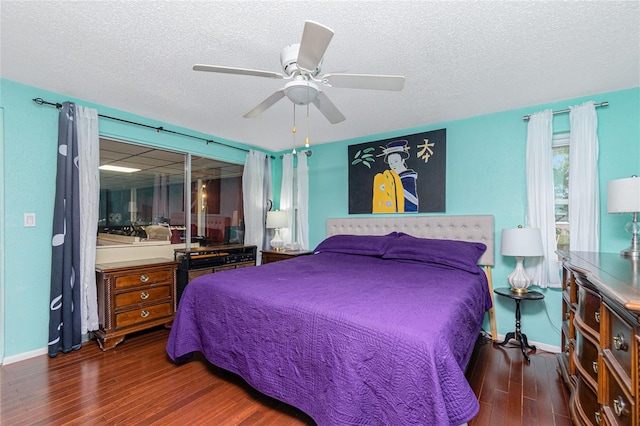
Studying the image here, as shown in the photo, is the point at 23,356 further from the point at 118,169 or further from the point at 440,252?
the point at 440,252

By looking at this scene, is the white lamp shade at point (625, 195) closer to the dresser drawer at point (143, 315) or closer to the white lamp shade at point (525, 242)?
the white lamp shade at point (525, 242)

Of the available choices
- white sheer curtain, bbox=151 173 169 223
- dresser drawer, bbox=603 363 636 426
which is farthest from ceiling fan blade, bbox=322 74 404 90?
white sheer curtain, bbox=151 173 169 223

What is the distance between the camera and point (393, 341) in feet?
4.44

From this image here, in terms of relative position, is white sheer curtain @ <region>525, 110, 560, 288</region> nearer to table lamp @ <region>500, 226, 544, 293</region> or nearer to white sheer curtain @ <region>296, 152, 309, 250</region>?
table lamp @ <region>500, 226, 544, 293</region>

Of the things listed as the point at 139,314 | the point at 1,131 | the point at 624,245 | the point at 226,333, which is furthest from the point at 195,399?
the point at 624,245

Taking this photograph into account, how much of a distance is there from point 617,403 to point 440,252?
1774mm

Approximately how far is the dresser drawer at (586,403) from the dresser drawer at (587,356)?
0.25 ft

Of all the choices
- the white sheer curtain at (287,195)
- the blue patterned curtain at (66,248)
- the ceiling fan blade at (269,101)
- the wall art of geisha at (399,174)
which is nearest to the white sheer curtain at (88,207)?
the blue patterned curtain at (66,248)

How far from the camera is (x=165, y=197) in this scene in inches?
151

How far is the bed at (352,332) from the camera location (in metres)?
1.31

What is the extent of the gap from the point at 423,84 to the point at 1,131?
Result: 3.68 meters

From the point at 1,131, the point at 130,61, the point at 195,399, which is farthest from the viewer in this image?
the point at 1,131

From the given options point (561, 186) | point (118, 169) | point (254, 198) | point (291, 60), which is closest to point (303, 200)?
point (254, 198)

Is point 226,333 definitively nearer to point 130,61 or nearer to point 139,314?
point 139,314
